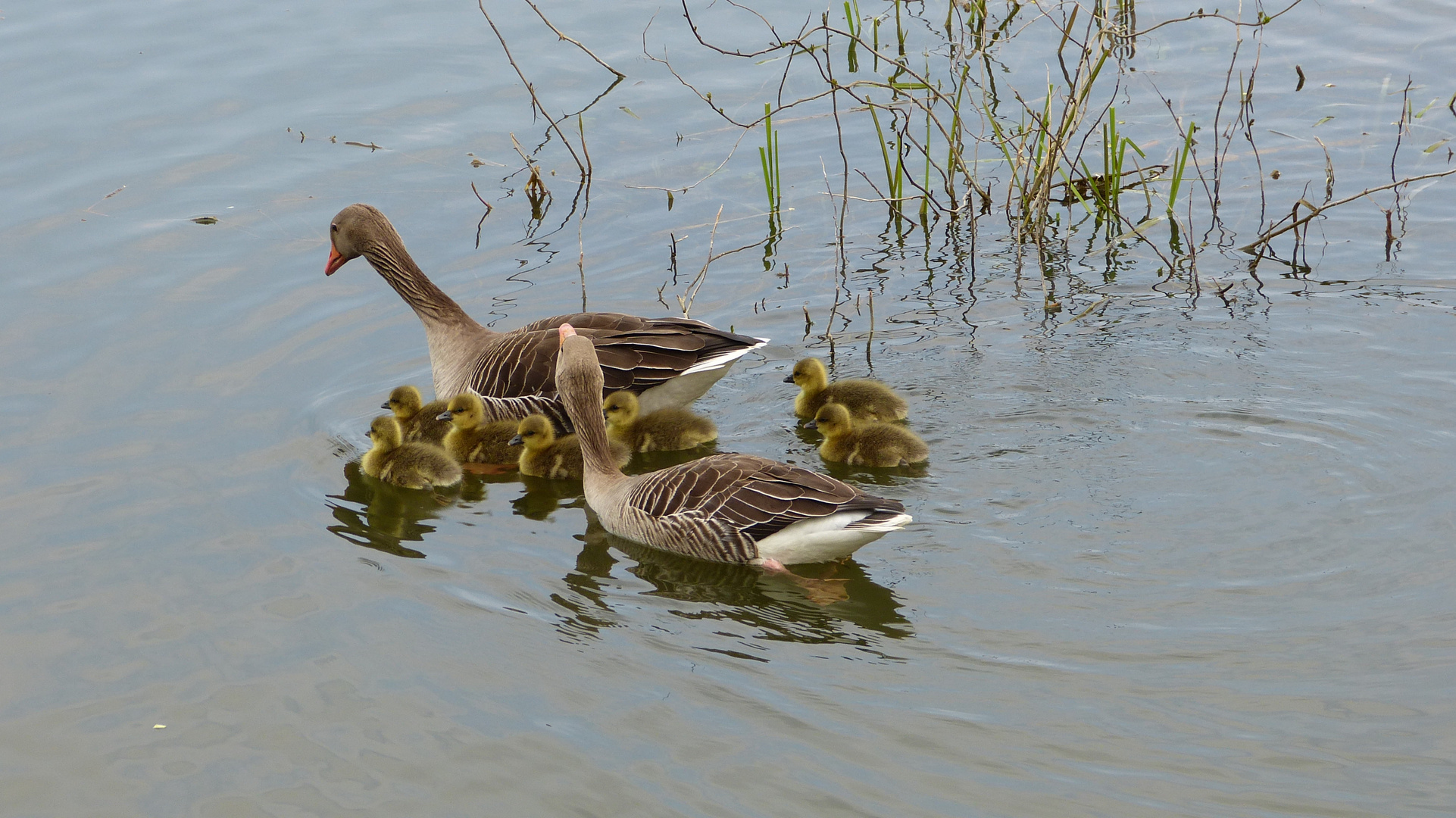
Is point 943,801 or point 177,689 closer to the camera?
point 943,801

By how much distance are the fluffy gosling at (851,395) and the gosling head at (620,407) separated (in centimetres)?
104

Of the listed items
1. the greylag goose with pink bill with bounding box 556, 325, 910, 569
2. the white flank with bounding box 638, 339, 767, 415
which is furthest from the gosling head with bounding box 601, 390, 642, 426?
the greylag goose with pink bill with bounding box 556, 325, 910, 569

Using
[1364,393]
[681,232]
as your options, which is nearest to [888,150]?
[681,232]

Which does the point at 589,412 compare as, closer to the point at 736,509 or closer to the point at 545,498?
the point at 545,498

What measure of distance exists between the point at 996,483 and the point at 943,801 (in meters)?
2.84

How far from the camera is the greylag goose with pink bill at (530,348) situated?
884 cm

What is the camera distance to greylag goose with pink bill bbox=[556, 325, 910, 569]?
22.5 feet

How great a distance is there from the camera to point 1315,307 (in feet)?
31.3

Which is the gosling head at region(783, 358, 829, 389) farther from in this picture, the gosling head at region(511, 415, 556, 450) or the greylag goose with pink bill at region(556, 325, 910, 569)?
the gosling head at region(511, 415, 556, 450)

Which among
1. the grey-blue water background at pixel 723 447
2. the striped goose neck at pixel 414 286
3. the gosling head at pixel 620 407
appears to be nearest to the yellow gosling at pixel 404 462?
the grey-blue water background at pixel 723 447

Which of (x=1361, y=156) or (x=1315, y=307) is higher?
(x=1361, y=156)

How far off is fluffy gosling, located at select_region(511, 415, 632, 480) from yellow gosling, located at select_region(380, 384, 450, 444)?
639 mm

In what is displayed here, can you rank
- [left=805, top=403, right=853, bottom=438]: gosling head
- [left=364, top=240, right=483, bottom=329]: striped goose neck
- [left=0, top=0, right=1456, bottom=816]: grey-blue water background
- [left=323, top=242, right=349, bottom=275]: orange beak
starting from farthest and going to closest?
1. [left=323, top=242, right=349, bottom=275]: orange beak
2. [left=364, top=240, right=483, bottom=329]: striped goose neck
3. [left=805, top=403, right=853, bottom=438]: gosling head
4. [left=0, top=0, right=1456, bottom=816]: grey-blue water background

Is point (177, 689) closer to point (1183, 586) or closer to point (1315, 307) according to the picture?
point (1183, 586)
